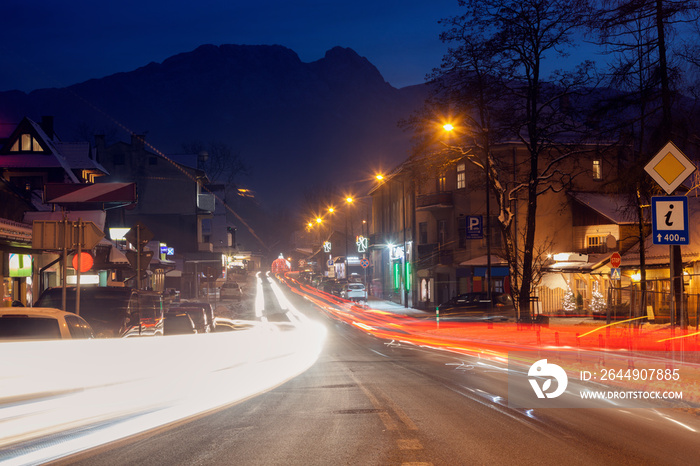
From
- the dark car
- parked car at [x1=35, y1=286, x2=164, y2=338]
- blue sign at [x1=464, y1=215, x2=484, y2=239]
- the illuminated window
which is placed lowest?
the dark car

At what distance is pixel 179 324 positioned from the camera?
24.3 meters

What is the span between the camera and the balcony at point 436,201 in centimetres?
5303

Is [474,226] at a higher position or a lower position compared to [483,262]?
higher

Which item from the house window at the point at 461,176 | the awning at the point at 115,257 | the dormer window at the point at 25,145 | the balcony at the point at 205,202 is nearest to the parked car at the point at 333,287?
the balcony at the point at 205,202

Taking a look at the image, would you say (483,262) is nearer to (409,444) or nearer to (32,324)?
(32,324)

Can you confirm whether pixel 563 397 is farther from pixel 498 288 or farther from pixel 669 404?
pixel 498 288

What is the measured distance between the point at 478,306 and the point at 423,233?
17137 millimetres

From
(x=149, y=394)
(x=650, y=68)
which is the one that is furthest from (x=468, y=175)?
(x=149, y=394)

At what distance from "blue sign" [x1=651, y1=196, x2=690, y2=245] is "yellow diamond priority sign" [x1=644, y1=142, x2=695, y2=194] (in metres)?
0.38

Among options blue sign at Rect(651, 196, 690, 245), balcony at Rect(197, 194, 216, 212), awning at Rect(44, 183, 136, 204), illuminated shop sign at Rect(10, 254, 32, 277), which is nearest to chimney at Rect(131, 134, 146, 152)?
balcony at Rect(197, 194, 216, 212)

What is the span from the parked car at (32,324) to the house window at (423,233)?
4875cm

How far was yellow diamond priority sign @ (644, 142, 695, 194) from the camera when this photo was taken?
13234 mm

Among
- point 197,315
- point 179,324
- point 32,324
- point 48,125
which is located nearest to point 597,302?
point 197,315

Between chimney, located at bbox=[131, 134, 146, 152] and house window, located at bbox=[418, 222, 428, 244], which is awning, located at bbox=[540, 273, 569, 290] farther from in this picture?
chimney, located at bbox=[131, 134, 146, 152]
